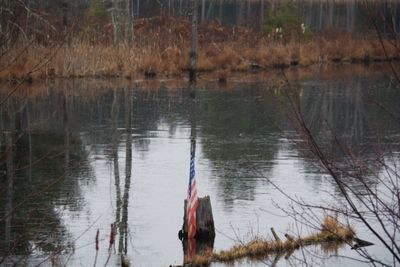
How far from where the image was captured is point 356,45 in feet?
167

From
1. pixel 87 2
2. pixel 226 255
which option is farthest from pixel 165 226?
pixel 87 2

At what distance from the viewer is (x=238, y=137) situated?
22.2m

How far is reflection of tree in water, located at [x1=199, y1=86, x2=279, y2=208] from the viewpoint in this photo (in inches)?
656

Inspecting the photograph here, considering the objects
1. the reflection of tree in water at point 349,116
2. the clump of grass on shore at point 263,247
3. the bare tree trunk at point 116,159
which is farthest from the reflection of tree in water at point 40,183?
the reflection of tree in water at point 349,116

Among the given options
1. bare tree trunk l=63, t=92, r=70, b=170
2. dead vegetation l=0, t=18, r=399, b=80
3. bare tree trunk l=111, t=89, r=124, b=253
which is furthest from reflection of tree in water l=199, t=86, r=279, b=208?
dead vegetation l=0, t=18, r=399, b=80

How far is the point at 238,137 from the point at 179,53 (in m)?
18.5

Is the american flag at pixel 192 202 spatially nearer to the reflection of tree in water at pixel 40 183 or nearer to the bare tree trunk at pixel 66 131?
the reflection of tree in water at pixel 40 183

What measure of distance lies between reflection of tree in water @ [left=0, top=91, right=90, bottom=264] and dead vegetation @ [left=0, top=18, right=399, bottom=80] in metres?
6.08

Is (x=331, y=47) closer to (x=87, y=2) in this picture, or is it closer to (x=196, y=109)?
(x=87, y=2)

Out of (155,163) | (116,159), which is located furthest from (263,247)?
(116,159)

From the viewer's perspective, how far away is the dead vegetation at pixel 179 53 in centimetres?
3603

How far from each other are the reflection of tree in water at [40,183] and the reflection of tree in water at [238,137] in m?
2.82

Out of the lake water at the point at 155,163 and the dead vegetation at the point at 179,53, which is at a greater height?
the dead vegetation at the point at 179,53

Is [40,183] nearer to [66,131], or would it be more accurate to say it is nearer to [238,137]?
[66,131]
